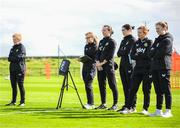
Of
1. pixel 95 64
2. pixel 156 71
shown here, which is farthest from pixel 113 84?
pixel 156 71

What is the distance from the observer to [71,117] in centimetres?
1338

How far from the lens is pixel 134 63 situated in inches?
569

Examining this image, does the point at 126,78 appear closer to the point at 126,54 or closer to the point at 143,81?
the point at 126,54

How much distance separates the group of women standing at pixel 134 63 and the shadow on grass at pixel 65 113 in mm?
409

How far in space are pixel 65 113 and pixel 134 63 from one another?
214 cm

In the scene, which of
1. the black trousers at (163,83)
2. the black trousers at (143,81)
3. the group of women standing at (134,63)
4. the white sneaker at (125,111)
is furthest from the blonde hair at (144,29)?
the white sneaker at (125,111)

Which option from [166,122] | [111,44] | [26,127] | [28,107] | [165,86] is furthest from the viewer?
[28,107]

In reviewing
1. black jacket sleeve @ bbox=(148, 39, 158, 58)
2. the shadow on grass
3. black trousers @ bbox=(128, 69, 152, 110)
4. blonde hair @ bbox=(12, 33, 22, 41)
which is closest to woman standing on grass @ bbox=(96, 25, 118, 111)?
the shadow on grass

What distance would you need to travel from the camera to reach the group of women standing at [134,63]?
Answer: 13.1 m

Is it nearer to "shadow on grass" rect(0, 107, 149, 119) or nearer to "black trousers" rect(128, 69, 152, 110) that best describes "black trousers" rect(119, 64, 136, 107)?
"black trousers" rect(128, 69, 152, 110)

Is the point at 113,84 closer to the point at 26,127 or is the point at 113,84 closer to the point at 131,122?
the point at 131,122

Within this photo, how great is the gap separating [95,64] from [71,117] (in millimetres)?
2751

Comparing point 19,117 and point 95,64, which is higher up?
point 95,64

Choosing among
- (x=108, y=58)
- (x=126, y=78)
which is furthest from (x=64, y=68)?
(x=126, y=78)
